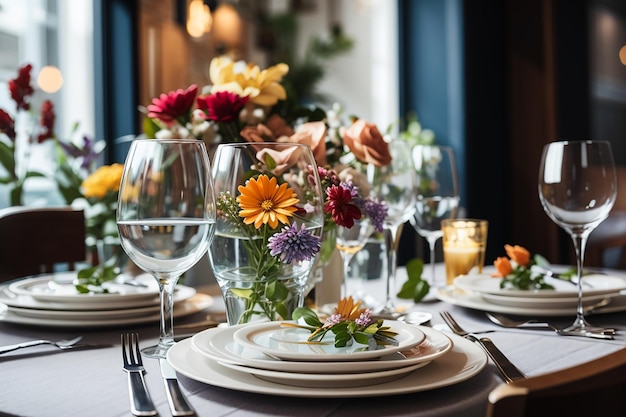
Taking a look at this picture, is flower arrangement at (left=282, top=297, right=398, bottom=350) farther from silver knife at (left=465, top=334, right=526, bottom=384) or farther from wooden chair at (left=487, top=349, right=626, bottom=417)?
wooden chair at (left=487, top=349, right=626, bottom=417)

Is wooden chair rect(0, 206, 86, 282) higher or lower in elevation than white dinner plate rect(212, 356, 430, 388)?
higher

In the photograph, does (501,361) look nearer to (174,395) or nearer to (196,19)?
(174,395)

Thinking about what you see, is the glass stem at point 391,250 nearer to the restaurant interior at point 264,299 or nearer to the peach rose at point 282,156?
the restaurant interior at point 264,299

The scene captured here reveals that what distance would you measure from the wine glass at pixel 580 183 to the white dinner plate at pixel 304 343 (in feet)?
1.13

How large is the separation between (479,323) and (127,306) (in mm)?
490

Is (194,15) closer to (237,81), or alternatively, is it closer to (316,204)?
(237,81)

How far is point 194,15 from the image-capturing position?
3.70m

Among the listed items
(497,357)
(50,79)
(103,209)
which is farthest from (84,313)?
(50,79)

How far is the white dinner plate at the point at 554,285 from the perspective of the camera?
3.31 feet

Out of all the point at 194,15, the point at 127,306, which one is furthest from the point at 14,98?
the point at 194,15

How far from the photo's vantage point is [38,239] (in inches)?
58.2

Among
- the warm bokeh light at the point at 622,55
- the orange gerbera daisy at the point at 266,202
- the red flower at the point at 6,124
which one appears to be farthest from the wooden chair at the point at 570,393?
the warm bokeh light at the point at 622,55

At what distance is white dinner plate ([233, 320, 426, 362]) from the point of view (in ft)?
1.95

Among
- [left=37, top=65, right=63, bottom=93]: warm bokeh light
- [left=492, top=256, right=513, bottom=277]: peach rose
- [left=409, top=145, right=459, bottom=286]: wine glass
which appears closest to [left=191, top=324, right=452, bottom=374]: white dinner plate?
[left=492, top=256, right=513, bottom=277]: peach rose
